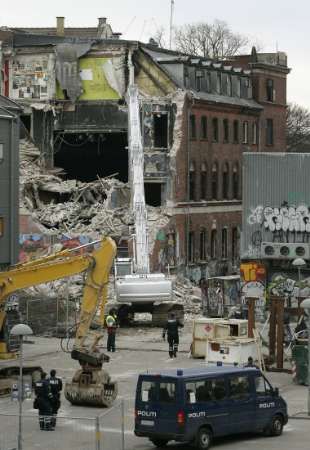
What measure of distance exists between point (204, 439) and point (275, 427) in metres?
2.78

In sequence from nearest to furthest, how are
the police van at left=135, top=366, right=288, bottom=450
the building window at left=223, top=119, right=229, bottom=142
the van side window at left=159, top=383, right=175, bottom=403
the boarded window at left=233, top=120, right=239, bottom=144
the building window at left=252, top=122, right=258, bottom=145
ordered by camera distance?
the police van at left=135, top=366, right=288, bottom=450 < the van side window at left=159, top=383, right=175, bottom=403 < the building window at left=223, top=119, right=229, bottom=142 < the boarded window at left=233, top=120, right=239, bottom=144 < the building window at left=252, top=122, right=258, bottom=145

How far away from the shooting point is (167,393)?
109 ft

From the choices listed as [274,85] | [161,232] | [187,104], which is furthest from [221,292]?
[274,85]

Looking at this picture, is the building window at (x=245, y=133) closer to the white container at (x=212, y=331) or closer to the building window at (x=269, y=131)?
the building window at (x=269, y=131)

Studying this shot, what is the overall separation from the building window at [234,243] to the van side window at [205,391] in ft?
160

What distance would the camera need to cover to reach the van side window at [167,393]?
108 ft

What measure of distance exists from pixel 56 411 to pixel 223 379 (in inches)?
191

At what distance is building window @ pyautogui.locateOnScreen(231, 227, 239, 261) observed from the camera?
82.9 m

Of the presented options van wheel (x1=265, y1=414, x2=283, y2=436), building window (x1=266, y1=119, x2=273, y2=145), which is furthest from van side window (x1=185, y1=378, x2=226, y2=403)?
building window (x1=266, y1=119, x2=273, y2=145)

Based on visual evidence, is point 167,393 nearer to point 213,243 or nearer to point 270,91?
→ point 213,243

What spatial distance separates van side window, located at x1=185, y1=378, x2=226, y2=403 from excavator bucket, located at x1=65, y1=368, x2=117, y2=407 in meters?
6.42

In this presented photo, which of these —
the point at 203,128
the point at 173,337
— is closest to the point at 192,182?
the point at 203,128

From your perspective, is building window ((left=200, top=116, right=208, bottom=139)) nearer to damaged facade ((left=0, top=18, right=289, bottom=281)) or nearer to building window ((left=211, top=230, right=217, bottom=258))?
damaged facade ((left=0, top=18, right=289, bottom=281))

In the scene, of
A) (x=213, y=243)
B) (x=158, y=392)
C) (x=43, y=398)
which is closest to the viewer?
(x=158, y=392)
